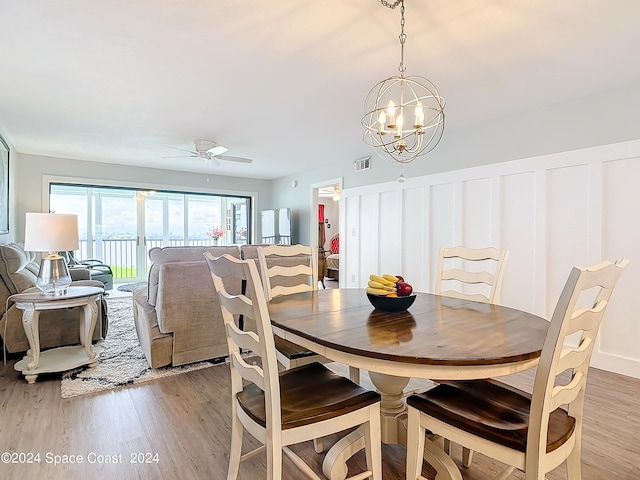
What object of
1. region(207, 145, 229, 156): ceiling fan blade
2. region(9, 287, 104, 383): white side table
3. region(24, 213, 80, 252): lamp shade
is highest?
region(207, 145, 229, 156): ceiling fan blade

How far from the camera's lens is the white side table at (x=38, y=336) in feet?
8.45

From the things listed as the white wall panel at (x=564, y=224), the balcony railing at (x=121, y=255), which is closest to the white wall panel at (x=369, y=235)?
the white wall panel at (x=564, y=224)

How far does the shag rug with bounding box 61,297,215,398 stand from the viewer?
252 cm

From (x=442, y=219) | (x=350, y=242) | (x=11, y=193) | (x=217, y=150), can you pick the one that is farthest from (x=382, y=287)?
(x=11, y=193)

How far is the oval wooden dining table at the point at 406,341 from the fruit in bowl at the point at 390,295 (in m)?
0.04

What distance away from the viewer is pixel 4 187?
4.27 m

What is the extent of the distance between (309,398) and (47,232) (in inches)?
101

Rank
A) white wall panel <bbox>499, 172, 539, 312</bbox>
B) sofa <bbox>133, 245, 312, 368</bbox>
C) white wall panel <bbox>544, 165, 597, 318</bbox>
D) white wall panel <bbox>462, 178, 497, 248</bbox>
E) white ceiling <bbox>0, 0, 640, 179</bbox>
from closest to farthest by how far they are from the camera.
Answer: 1. white ceiling <bbox>0, 0, 640, 179</bbox>
2. sofa <bbox>133, 245, 312, 368</bbox>
3. white wall panel <bbox>544, 165, 597, 318</bbox>
4. white wall panel <bbox>499, 172, 539, 312</bbox>
5. white wall panel <bbox>462, 178, 497, 248</bbox>

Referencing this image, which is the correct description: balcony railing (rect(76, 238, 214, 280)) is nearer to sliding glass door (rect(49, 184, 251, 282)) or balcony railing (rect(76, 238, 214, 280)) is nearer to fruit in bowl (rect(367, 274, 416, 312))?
sliding glass door (rect(49, 184, 251, 282))

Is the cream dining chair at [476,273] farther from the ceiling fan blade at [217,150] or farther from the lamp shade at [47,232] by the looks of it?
the ceiling fan blade at [217,150]

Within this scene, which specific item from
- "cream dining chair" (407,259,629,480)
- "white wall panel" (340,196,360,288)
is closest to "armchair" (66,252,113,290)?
"white wall panel" (340,196,360,288)

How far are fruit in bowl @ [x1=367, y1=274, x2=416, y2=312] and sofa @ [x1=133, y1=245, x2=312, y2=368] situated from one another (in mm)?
1645

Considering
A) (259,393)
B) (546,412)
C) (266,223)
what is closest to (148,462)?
(259,393)

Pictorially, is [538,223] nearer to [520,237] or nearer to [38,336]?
[520,237]
